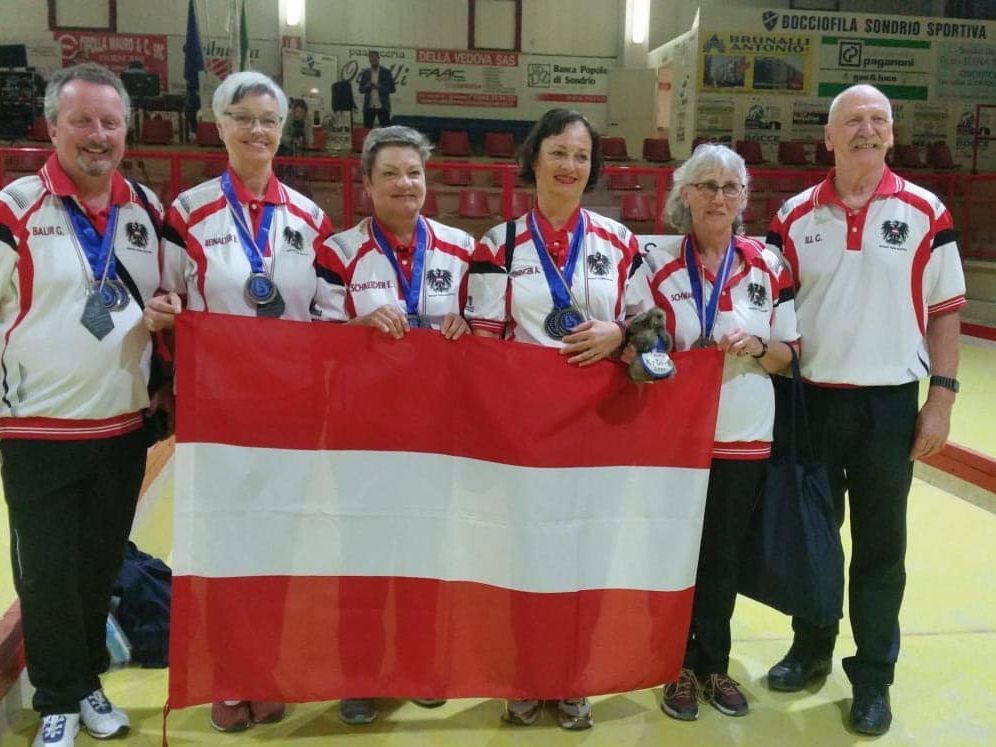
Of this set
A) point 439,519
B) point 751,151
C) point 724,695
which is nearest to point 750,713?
point 724,695

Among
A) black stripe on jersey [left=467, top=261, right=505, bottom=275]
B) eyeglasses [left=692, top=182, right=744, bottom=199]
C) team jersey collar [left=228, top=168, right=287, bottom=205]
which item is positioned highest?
eyeglasses [left=692, top=182, right=744, bottom=199]

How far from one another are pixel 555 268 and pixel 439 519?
77 cm

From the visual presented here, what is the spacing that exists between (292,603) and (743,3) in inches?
592

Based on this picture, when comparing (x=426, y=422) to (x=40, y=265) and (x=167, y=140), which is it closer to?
(x=40, y=265)

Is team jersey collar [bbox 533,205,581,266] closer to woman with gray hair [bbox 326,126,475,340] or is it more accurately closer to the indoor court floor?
woman with gray hair [bbox 326,126,475,340]

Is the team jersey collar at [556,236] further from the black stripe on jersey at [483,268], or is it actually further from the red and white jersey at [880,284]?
the red and white jersey at [880,284]

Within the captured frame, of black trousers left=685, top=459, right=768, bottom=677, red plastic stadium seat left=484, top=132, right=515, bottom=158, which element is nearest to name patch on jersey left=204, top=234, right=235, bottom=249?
black trousers left=685, top=459, right=768, bottom=677

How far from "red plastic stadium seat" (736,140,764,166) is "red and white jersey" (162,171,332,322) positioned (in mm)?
12418

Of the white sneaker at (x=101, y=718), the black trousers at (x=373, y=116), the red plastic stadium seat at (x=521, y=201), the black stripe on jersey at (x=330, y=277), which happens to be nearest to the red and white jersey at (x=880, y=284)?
the black stripe on jersey at (x=330, y=277)

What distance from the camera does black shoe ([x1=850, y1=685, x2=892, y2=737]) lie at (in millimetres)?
2387

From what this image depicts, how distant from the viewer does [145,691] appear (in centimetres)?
253

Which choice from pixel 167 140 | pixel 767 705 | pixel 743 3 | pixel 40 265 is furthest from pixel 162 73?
pixel 767 705

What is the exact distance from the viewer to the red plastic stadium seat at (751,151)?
44.3 ft

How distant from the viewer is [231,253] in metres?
2.24
